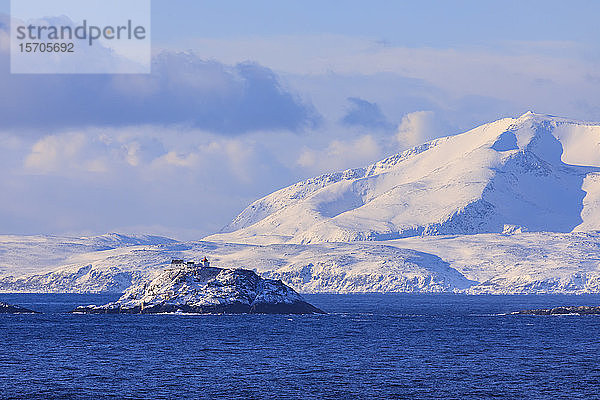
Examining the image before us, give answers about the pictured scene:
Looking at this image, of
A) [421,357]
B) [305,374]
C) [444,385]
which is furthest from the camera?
[421,357]

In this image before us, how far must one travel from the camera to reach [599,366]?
522 ft

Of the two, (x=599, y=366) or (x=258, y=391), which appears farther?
(x=599, y=366)

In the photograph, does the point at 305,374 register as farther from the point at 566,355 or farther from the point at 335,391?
the point at 566,355

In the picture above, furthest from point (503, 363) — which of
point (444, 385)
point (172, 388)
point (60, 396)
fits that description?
point (60, 396)

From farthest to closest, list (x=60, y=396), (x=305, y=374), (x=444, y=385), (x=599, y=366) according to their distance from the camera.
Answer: (x=599, y=366), (x=305, y=374), (x=444, y=385), (x=60, y=396)

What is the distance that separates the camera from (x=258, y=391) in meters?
131

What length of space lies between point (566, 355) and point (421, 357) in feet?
74.7

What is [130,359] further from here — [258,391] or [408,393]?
[408,393]

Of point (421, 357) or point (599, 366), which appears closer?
point (599, 366)

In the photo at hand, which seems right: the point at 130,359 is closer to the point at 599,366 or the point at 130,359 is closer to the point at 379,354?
the point at 379,354

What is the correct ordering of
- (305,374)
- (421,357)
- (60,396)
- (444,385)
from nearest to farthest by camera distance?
(60,396), (444,385), (305,374), (421,357)

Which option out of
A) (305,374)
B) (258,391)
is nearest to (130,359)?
(305,374)

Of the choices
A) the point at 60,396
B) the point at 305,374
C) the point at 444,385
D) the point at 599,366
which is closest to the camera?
the point at 60,396

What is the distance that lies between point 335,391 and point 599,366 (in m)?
46.8
